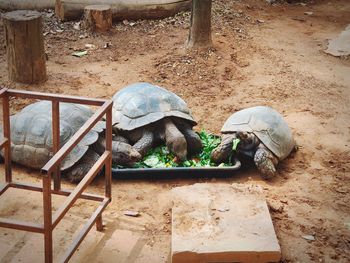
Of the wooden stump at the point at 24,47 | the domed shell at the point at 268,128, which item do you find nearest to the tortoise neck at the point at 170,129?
the domed shell at the point at 268,128

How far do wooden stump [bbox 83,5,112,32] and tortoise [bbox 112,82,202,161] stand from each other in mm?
3509

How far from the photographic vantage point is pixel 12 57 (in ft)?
23.8

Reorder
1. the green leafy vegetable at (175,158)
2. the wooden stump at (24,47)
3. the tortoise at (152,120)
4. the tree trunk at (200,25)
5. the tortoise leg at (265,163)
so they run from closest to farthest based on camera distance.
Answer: the tortoise leg at (265,163) → the green leafy vegetable at (175,158) → the tortoise at (152,120) → the wooden stump at (24,47) → the tree trunk at (200,25)

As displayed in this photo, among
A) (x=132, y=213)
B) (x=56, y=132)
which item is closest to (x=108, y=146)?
(x=56, y=132)

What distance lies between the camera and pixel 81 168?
5.39 m

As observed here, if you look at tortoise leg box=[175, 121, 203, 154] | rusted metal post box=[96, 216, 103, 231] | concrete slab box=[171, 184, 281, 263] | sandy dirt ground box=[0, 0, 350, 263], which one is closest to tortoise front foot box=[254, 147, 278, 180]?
sandy dirt ground box=[0, 0, 350, 263]

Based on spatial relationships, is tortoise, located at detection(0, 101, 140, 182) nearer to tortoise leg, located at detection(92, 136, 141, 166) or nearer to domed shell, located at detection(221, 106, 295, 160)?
tortoise leg, located at detection(92, 136, 141, 166)

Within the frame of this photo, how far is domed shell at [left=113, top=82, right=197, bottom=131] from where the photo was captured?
5840 millimetres

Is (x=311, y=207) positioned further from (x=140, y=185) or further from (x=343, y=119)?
(x=343, y=119)

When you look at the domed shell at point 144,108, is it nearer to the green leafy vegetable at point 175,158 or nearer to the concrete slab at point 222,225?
the green leafy vegetable at point 175,158

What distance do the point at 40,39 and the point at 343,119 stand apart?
407 cm

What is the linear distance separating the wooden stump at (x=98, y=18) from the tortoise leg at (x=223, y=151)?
4.38 metres

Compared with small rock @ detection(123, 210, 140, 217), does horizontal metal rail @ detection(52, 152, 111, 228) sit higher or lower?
higher

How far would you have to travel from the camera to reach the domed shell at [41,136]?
5383mm
